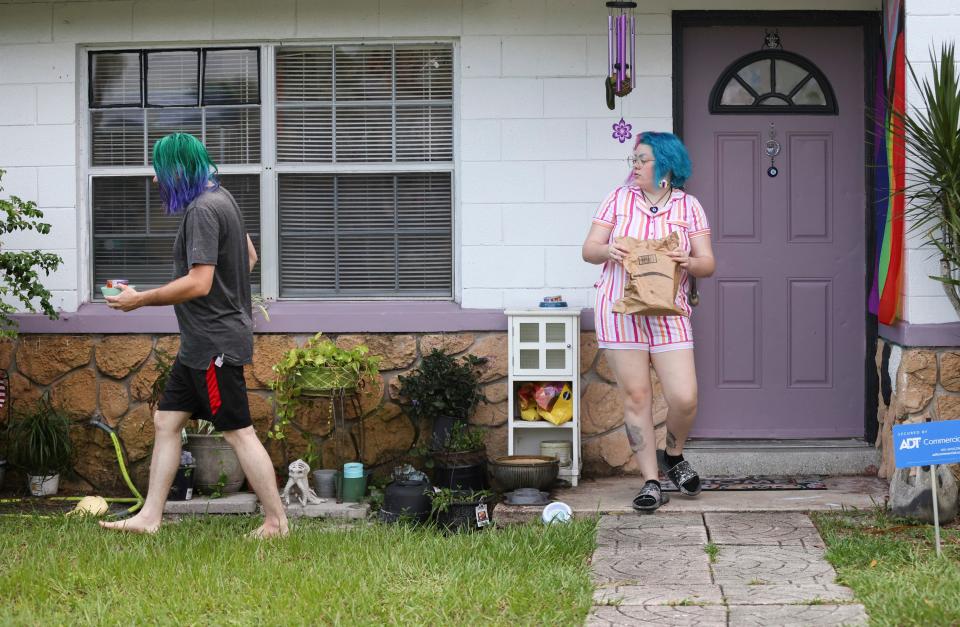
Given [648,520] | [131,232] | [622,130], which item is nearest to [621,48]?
[622,130]

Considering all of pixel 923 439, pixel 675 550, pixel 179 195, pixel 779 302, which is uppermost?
pixel 179 195

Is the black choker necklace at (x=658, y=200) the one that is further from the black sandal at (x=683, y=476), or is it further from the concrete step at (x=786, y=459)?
the concrete step at (x=786, y=459)

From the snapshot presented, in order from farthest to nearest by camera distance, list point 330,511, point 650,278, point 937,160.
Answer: point 330,511, point 937,160, point 650,278

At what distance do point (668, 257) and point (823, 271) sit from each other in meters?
1.62

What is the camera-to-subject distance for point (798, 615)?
14.3 feet

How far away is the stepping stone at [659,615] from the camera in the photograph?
4320 mm

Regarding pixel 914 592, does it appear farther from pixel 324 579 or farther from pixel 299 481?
pixel 299 481

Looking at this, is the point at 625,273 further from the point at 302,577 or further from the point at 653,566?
the point at 302,577

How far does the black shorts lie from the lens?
18.1 ft

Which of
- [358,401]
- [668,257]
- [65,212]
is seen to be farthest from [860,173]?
[65,212]

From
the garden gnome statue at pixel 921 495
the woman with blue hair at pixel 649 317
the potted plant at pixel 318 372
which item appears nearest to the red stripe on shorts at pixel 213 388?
the potted plant at pixel 318 372

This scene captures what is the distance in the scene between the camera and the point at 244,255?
18.7 ft

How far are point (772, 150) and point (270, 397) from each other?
324 cm

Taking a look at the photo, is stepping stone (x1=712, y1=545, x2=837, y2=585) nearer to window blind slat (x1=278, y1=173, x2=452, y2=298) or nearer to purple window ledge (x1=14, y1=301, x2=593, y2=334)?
purple window ledge (x1=14, y1=301, x2=593, y2=334)
